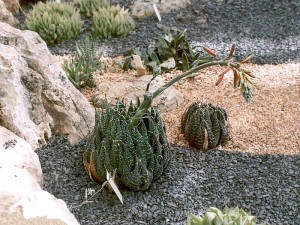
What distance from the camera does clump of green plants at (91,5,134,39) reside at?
6691mm

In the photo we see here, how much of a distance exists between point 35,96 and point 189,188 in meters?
1.35

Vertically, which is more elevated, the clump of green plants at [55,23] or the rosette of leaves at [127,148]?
the rosette of leaves at [127,148]

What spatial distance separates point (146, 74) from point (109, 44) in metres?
1.17

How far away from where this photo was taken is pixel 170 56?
592cm

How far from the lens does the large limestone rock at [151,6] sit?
7.25 meters

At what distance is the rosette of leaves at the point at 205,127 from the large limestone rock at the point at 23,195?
4.41 feet

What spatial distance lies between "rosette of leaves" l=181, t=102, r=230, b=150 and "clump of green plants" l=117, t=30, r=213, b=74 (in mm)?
1475

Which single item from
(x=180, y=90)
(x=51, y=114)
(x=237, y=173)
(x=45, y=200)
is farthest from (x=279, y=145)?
(x=45, y=200)

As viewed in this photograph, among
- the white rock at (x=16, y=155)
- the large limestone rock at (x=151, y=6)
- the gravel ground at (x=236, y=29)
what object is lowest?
the gravel ground at (x=236, y=29)

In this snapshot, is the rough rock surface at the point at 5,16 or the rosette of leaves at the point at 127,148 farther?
the rough rock surface at the point at 5,16

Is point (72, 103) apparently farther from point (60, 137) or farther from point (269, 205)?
point (269, 205)

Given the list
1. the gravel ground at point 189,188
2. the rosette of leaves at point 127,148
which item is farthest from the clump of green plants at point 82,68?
the rosette of leaves at point 127,148

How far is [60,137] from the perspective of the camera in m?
4.21

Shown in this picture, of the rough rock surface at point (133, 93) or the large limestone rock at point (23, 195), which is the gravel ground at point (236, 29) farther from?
the large limestone rock at point (23, 195)
